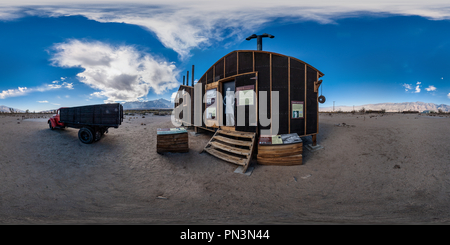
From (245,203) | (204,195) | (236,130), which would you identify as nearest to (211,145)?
(236,130)

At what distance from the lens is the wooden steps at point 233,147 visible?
23.3ft

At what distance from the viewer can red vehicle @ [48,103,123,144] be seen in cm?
894

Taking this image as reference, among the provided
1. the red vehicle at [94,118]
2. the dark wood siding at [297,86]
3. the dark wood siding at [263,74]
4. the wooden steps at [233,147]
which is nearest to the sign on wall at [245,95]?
the dark wood siding at [263,74]

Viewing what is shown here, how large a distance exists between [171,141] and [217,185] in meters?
3.80

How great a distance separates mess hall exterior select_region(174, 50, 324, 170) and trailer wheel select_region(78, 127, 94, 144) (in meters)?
7.77

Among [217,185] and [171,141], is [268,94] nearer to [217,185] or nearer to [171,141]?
[217,185]

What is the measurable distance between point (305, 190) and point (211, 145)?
207 inches

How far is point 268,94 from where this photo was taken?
799cm

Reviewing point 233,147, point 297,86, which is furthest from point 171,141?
point 297,86

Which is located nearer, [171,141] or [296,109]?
[171,141]

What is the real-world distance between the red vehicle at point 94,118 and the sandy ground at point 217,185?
655mm

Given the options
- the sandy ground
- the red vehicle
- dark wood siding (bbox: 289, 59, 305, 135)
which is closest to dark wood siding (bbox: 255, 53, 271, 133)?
dark wood siding (bbox: 289, 59, 305, 135)

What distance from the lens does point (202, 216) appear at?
3613 mm

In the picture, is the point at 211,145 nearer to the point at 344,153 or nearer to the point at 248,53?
the point at 248,53
